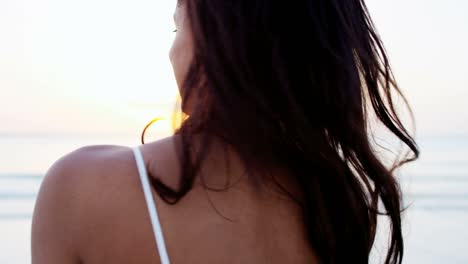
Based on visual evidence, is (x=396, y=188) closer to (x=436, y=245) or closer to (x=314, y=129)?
(x=314, y=129)

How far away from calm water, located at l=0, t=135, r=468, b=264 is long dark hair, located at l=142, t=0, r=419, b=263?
24.6 inches

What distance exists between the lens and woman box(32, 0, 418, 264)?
92cm

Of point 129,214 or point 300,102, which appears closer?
point 129,214

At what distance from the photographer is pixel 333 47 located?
1077 mm

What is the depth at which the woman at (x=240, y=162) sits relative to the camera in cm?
92

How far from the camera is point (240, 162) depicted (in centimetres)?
101

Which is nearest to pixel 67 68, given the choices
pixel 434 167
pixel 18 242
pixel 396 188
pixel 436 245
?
pixel 434 167

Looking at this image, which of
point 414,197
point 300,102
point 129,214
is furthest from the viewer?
point 414,197

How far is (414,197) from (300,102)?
11322 mm

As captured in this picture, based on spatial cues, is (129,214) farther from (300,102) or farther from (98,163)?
(300,102)

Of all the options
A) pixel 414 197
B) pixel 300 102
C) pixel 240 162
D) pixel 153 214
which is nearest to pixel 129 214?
pixel 153 214

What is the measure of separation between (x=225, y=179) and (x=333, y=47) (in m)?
0.31

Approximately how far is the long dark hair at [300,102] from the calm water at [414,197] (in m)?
0.63

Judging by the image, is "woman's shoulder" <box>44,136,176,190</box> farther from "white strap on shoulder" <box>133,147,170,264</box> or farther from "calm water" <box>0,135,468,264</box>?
"calm water" <box>0,135,468,264</box>
